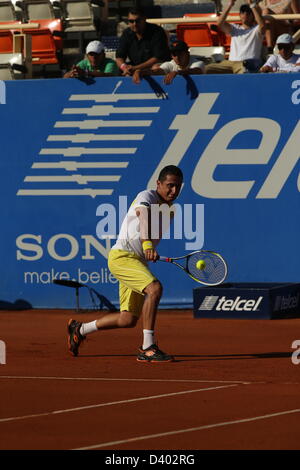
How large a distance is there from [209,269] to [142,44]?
4994 millimetres

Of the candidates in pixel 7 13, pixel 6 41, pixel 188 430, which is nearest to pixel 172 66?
pixel 6 41

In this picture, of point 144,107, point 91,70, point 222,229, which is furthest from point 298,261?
point 91,70

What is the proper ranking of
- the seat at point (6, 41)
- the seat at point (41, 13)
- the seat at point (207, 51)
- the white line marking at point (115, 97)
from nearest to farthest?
the white line marking at point (115, 97), the seat at point (207, 51), the seat at point (6, 41), the seat at point (41, 13)

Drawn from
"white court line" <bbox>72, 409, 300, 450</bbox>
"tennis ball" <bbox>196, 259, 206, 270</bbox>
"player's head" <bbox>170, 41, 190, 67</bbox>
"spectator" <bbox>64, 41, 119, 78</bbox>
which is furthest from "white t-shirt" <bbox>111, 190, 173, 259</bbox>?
"spectator" <bbox>64, 41, 119, 78</bbox>

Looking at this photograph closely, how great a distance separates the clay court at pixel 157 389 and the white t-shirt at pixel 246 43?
4.44 m

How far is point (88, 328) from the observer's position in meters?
10.8

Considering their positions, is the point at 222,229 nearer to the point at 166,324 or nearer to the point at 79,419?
the point at 166,324

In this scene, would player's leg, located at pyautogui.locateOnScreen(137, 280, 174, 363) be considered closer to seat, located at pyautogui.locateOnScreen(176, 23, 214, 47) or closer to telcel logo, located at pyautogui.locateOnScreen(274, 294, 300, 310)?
telcel logo, located at pyautogui.locateOnScreen(274, 294, 300, 310)

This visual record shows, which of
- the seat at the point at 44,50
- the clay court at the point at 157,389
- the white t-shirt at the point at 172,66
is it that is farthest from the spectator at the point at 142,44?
the seat at the point at 44,50

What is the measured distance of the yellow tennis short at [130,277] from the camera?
1038 centimetres

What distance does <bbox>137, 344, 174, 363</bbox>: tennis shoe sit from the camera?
10.5 metres

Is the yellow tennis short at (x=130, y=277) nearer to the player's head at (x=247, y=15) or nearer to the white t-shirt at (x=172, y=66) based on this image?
the white t-shirt at (x=172, y=66)

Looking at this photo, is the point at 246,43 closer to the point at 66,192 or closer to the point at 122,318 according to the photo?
the point at 66,192
